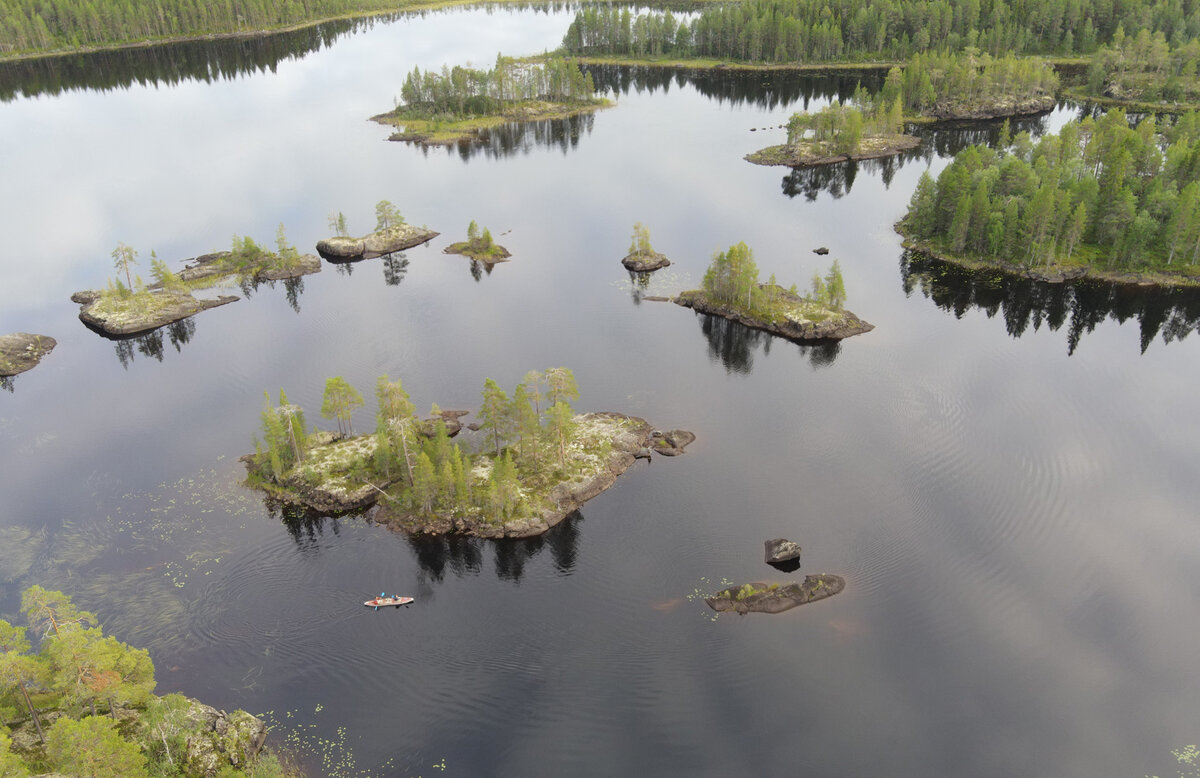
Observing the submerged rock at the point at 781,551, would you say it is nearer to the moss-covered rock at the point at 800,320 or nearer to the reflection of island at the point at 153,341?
the moss-covered rock at the point at 800,320

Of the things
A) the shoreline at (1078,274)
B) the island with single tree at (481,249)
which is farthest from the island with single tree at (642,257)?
the shoreline at (1078,274)

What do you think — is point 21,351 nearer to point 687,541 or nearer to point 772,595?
point 687,541

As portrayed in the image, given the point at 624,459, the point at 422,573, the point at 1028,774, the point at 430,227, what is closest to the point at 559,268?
the point at 430,227

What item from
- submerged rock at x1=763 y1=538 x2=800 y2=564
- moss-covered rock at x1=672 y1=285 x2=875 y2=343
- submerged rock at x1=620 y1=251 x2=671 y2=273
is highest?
submerged rock at x1=620 y1=251 x2=671 y2=273

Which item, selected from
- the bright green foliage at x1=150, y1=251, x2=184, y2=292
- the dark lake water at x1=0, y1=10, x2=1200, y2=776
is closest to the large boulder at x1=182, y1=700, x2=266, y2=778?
the dark lake water at x1=0, y1=10, x2=1200, y2=776

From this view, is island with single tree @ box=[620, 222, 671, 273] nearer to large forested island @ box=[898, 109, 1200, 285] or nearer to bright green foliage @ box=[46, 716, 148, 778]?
large forested island @ box=[898, 109, 1200, 285]

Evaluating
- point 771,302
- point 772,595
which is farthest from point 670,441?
point 771,302
